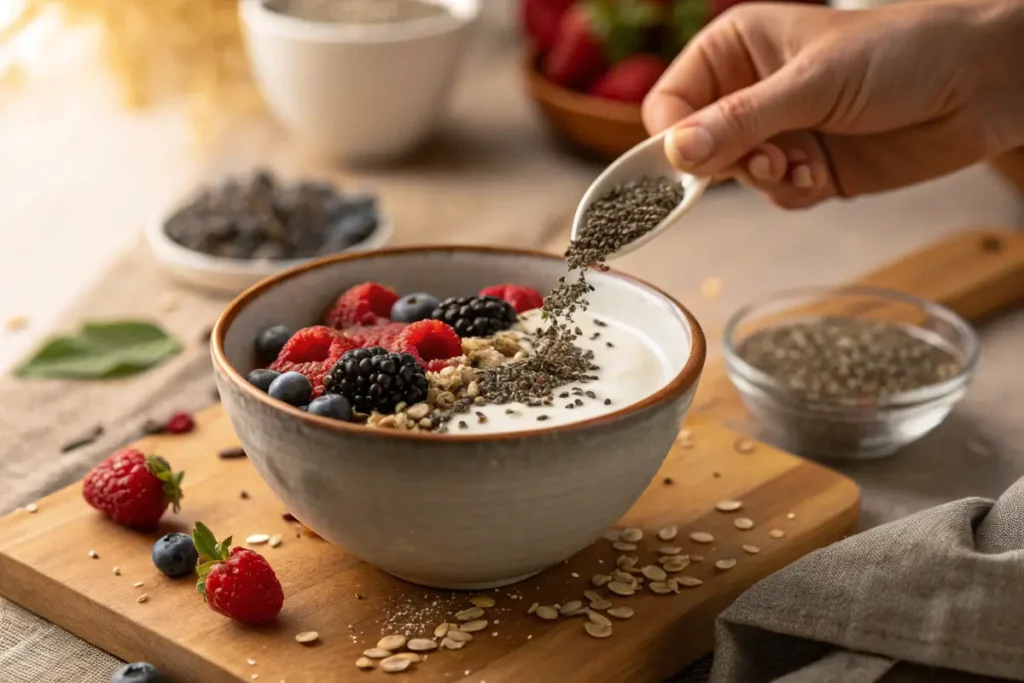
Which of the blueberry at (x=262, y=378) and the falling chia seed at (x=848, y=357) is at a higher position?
the blueberry at (x=262, y=378)

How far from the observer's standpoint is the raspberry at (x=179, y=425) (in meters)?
1.79

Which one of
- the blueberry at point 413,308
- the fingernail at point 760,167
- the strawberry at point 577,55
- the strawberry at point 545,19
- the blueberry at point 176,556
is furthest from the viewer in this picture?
the strawberry at point 545,19

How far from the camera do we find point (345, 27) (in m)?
2.75

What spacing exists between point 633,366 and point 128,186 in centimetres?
172

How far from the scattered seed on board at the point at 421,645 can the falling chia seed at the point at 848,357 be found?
712 mm

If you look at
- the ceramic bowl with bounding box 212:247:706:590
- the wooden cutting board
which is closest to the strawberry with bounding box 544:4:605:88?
the wooden cutting board

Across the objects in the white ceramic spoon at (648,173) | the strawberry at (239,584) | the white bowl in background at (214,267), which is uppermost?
the white ceramic spoon at (648,173)

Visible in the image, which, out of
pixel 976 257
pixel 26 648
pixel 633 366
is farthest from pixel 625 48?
pixel 26 648

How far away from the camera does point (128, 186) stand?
9.37ft

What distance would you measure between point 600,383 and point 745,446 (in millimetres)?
406

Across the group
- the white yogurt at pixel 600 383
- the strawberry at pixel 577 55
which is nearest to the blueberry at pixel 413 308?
the white yogurt at pixel 600 383

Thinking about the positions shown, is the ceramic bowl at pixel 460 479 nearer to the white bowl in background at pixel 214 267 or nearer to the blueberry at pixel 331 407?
the blueberry at pixel 331 407

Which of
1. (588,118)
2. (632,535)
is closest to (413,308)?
(632,535)

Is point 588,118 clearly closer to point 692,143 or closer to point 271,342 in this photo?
point 692,143
